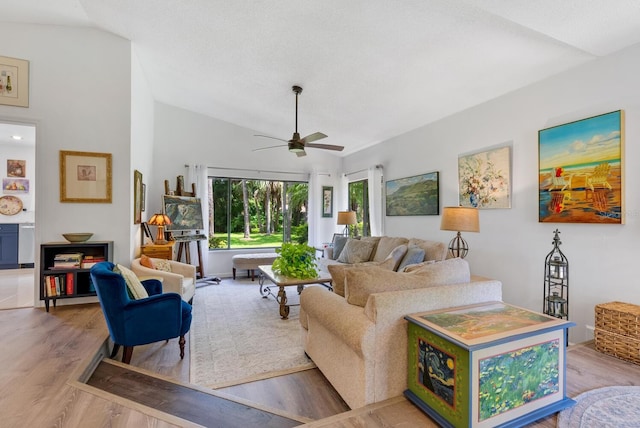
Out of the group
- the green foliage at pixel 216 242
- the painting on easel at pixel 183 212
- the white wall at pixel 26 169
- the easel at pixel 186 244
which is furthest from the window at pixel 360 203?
the white wall at pixel 26 169

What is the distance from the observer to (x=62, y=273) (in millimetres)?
3445

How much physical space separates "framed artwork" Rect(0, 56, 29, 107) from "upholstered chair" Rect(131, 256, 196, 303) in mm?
2251

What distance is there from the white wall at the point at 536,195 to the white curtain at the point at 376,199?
122 cm

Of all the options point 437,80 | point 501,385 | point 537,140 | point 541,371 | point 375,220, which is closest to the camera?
point 501,385

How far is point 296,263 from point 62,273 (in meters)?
2.69

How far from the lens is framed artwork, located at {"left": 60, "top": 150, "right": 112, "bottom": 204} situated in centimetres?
360

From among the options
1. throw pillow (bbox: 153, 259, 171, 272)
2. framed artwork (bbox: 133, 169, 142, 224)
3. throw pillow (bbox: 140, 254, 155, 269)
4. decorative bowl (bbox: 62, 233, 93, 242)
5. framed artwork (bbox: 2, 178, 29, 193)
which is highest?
framed artwork (bbox: 2, 178, 29, 193)

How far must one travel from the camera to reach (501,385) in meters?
1.59

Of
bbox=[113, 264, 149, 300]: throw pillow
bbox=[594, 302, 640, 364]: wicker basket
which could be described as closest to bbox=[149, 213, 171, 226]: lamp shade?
bbox=[113, 264, 149, 300]: throw pillow

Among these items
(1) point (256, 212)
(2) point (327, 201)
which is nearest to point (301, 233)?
(2) point (327, 201)

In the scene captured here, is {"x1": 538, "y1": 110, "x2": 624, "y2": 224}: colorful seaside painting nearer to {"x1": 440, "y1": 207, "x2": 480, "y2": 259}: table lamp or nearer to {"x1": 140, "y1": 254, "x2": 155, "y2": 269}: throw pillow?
{"x1": 440, "y1": 207, "x2": 480, "y2": 259}: table lamp

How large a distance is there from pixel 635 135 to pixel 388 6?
2.30m

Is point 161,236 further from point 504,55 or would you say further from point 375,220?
point 504,55

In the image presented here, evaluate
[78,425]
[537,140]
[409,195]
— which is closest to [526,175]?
[537,140]
